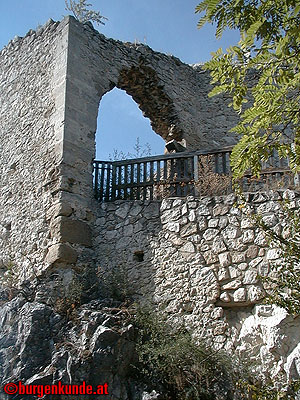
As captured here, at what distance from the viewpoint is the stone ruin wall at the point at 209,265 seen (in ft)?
20.0

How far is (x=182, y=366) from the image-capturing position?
573 centimetres

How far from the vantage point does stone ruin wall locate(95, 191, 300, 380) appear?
6.11m

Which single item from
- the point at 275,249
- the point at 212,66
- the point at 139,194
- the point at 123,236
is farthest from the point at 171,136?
the point at 212,66

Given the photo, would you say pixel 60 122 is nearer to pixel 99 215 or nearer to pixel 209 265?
pixel 99 215

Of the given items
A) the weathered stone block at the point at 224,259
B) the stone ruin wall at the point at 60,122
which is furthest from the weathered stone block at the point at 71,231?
the weathered stone block at the point at 224,259

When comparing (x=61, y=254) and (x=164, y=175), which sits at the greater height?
(x=164, y=175)

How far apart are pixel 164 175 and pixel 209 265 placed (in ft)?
5.81

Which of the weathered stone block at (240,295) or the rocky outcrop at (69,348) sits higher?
the weathered stone block at (240,295)

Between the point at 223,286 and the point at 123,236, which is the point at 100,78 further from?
the point at 223,286

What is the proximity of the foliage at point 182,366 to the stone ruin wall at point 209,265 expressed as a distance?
1.46ft

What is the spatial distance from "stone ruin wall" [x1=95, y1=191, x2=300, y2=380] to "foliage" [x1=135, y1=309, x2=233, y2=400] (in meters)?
0.44

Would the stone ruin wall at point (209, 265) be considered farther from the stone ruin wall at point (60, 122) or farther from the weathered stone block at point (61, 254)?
the stone ruin wall at point (60, 122)

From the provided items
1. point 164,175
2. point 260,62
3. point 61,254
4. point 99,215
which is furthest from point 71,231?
point 260,62

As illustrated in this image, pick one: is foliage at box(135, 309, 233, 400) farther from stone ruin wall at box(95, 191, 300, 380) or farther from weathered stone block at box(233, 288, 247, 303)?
weathered stone block at box(233, 288, 247, 303)
